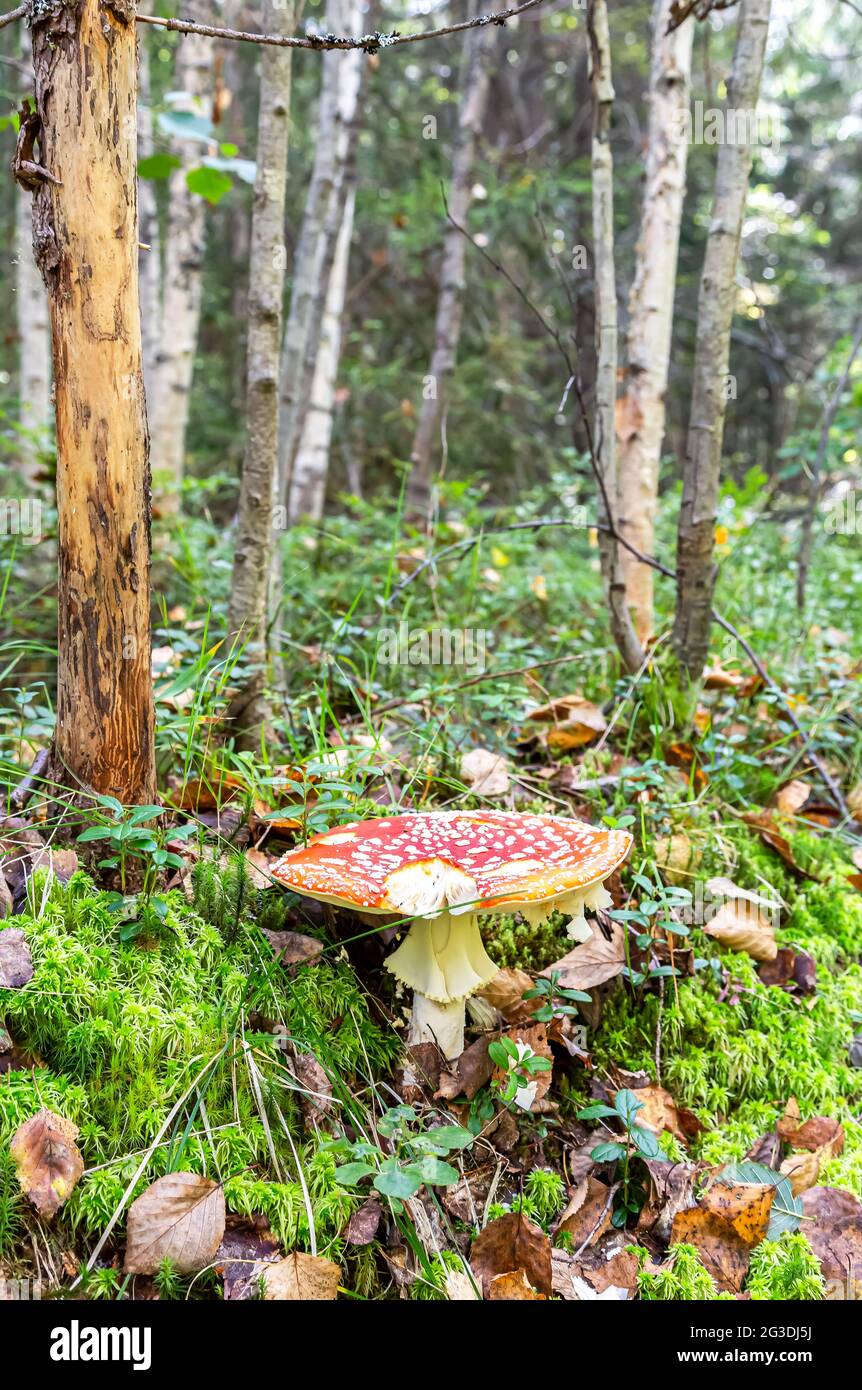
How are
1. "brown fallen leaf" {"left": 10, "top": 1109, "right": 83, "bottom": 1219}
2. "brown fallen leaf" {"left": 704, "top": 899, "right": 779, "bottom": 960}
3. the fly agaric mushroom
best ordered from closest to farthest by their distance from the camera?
"brown fallen leaf" {"left": 10, "top": 1109, "right": 83, "bottom": 1219} → the fly agaric mushroom → "brown fallen leaf" {"left": 704, "top": 899, "right": 779, "bottom": 960}

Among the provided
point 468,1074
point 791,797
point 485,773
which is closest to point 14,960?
point 468,1074

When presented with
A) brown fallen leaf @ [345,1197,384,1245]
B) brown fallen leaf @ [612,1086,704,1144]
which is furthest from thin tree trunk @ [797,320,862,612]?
brown fallen leaf @ [345,1197,384,1245]

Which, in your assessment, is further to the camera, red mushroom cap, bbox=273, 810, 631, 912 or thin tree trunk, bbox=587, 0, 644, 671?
thin tree trunk, bbox=587, 0, 644, 671

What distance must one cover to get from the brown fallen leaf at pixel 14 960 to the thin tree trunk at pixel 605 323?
264 cm

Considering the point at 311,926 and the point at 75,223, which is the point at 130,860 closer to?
the point at 311,926

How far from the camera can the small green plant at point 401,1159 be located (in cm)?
174

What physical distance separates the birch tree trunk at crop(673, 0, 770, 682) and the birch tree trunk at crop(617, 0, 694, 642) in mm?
631

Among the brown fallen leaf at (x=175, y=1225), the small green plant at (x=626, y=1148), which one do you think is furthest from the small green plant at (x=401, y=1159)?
the small green plant at (x=626, y=1148)

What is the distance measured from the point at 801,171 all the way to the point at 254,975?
14.5 m

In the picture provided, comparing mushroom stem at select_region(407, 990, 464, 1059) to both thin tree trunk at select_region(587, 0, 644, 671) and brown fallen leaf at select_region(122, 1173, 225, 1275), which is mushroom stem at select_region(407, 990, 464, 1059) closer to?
brown fallen leaf at select_region(122, 1173, 225, 1275)

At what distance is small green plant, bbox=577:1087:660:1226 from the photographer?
2.07 meters

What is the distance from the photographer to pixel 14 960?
1.96m

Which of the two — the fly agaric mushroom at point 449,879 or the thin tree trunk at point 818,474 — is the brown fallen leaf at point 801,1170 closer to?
the fly agaric mushroom at point 449,879
